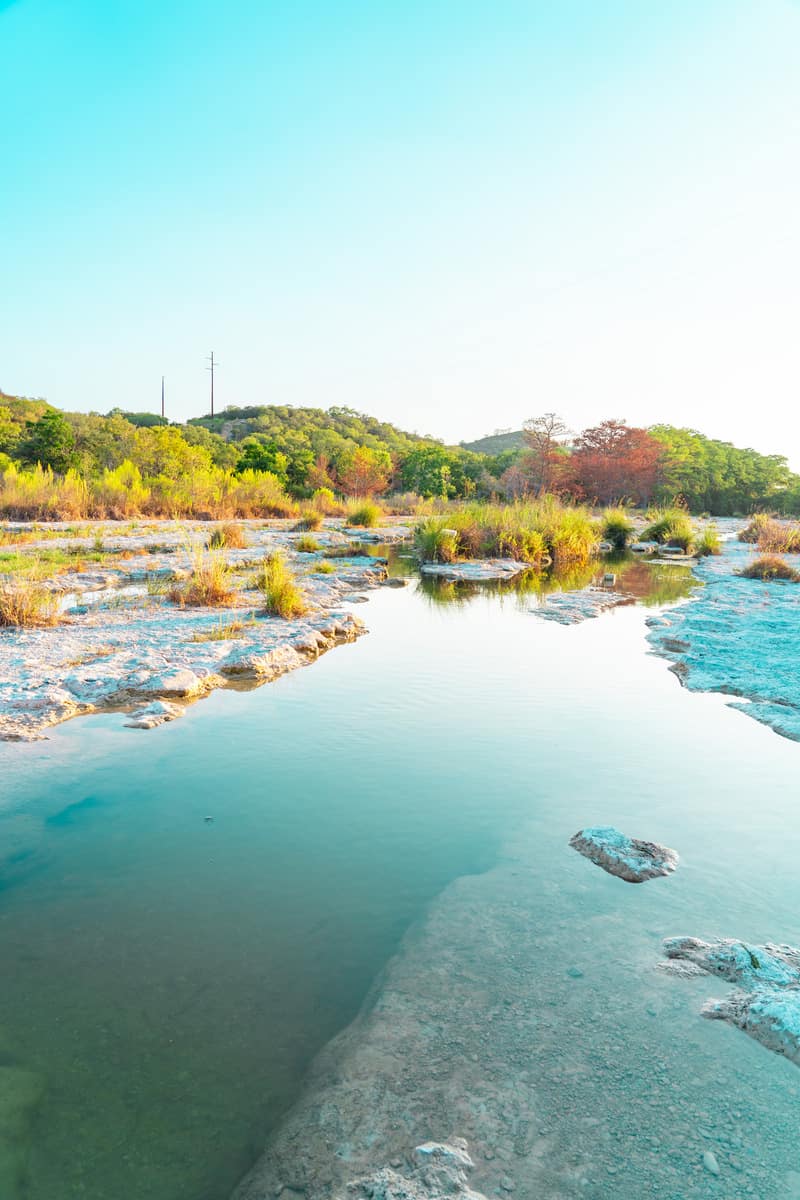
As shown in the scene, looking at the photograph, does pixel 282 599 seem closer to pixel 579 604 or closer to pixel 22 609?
pixel 22 609

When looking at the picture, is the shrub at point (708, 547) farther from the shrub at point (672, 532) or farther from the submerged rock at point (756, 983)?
the submerged rock at point (756, 983)

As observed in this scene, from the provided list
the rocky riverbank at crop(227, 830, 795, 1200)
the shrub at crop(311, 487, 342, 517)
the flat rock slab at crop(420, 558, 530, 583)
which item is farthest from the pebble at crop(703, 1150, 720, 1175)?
the shrub at crop(311, 487, 342, 517)

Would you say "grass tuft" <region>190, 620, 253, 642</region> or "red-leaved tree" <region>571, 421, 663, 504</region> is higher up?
"red-leaved tree" <region>571, 421, 663, 504</region>

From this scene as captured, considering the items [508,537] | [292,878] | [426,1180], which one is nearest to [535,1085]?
[426,1180]

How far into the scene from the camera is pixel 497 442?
9019cm

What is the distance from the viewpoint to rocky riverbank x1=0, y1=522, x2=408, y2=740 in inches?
191

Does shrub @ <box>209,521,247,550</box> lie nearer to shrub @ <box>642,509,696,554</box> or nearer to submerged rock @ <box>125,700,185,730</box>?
submerged rock @ <box>125,700,185,730</box>

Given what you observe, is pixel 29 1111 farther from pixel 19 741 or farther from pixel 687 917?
pixel 19 741

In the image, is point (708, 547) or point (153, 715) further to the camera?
point (708, 547)

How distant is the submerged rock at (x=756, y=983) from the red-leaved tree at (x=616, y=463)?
37176 mm

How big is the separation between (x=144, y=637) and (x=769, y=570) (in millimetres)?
10705

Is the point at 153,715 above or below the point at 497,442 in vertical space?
below

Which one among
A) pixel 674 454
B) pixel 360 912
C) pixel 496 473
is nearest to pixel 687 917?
pixel 360 912

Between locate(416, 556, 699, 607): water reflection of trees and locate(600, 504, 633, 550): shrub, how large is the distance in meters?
4.78
